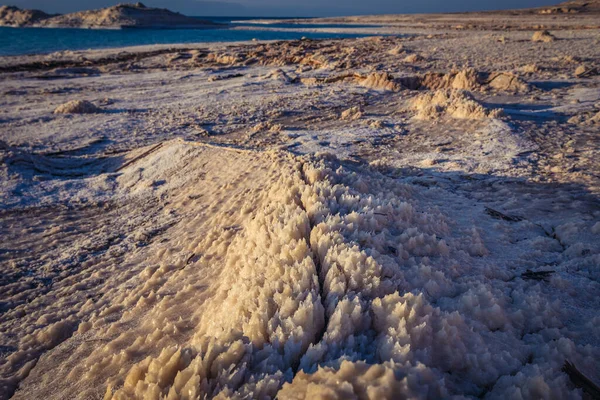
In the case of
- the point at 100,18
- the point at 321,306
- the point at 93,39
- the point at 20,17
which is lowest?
the point at 321,306

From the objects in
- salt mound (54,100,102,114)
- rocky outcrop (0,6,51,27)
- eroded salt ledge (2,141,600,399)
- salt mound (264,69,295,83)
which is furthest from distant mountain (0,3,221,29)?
eroded salt ledge (2,141,600,399)

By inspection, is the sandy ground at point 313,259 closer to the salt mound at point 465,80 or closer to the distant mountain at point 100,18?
the salt mound at point 465,80

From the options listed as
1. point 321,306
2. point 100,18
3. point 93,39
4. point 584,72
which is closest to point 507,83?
point 584,72

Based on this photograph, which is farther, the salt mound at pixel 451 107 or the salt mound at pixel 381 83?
the salt mound at pixel 381 83

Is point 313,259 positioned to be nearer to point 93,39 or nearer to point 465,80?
point 465,80

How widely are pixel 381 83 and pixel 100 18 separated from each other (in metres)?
71.6

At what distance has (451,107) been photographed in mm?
7566

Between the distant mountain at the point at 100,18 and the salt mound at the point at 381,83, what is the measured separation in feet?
217

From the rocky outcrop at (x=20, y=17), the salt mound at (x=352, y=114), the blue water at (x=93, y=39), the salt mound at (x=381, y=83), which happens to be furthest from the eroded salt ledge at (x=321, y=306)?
the rocky outcrop at (x=20, y=17)

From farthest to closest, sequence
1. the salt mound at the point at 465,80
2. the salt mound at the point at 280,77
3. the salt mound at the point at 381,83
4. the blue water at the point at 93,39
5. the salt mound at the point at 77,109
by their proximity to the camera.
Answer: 1. the blue water at the point at 93,39
2. the salt mound at the point at 280,77
3. the salt mound at the point at 381,83
4. the salt mound at the point at 465,80
5. the salt mound at the point at 77,109

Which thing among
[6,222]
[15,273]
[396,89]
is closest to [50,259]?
[15,273]

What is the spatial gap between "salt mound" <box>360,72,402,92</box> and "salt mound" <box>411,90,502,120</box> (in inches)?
69.2

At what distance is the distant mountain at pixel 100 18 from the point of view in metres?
63.9

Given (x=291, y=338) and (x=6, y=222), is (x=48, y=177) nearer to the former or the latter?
(x=6, y=222)
